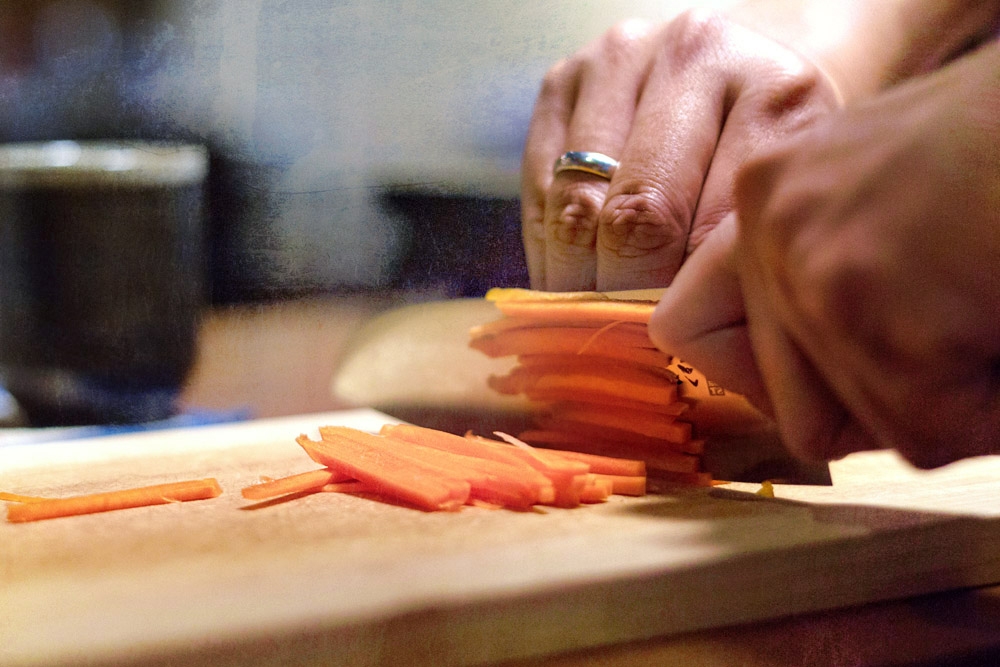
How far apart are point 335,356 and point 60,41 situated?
26.5 inches

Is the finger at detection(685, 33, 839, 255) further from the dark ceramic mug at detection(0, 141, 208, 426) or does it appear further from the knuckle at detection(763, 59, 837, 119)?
the dark ceramic mug at detection(0, 141, 208, 426)

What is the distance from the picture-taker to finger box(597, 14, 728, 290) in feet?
3.38

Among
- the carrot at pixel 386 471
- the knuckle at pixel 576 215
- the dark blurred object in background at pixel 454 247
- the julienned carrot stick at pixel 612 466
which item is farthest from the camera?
the dark blurred object in background at pixel 454 247

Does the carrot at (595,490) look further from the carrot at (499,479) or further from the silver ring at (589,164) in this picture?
the silver ring at (589,164)

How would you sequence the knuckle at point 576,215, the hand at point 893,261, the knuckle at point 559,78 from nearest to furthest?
the hand at point 893,261 → the knuckle at point 576,215 → the knuckle at point 559,78

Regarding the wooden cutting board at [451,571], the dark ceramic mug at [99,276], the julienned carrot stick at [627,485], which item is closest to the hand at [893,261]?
the wooden cutting board at [451,571]

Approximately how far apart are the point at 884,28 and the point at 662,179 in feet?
2.08

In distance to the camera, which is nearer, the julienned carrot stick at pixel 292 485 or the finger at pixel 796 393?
the finger at pixel 796 393

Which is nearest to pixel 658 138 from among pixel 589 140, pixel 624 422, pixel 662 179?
pixel 662 179

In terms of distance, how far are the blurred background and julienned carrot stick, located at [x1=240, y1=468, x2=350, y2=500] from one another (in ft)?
1.71

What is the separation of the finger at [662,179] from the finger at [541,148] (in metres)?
0.24

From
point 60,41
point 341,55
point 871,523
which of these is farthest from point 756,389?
point 60,41

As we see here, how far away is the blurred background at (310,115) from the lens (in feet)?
3.94

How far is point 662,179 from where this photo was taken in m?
1.05
